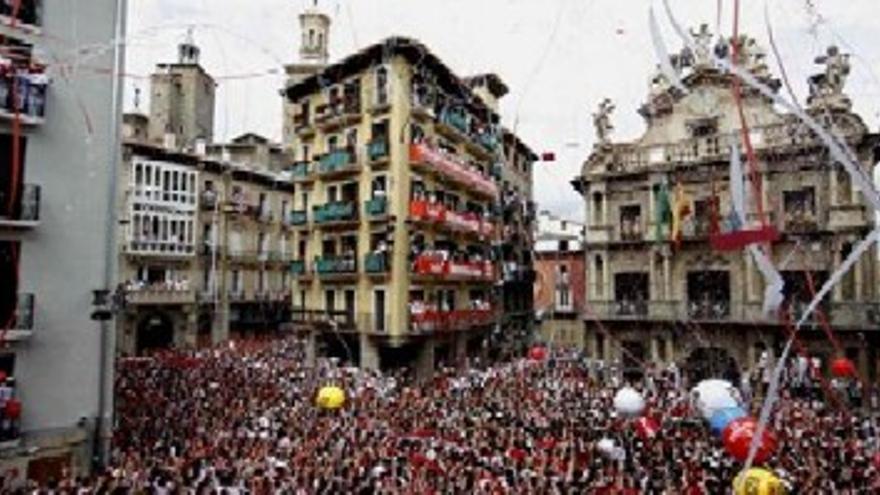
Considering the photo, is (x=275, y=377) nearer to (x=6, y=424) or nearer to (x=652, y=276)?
(x=6, y=424)

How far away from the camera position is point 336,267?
108ft

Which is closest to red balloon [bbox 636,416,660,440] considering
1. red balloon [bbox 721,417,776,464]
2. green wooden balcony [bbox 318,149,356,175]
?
red balloon [bbox 721,417,776,464]

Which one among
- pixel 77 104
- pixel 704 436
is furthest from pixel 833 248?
pixel 77 104

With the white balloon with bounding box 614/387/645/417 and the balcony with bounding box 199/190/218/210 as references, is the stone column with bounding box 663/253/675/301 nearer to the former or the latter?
the white balloon with bounding box 614/387/645/417

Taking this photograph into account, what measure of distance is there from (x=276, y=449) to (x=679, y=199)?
20.6 metres

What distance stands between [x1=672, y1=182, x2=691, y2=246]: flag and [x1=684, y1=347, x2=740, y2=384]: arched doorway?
4.61 m

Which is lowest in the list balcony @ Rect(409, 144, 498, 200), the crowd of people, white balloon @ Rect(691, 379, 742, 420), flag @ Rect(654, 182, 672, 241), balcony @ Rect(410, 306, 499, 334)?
the crowd of people

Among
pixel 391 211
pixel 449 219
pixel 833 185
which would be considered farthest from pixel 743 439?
pixel 449 219

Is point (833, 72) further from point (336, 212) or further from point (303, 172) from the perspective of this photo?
point (303, 172)

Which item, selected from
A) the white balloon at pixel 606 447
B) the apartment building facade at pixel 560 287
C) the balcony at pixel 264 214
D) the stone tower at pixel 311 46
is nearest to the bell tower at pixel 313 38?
the stone tower at pixel 311 46

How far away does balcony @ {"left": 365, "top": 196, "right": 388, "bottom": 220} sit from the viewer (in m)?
31.2

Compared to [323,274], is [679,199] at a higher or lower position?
higher

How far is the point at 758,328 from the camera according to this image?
95.7ft

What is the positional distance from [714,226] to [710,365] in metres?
7.15
